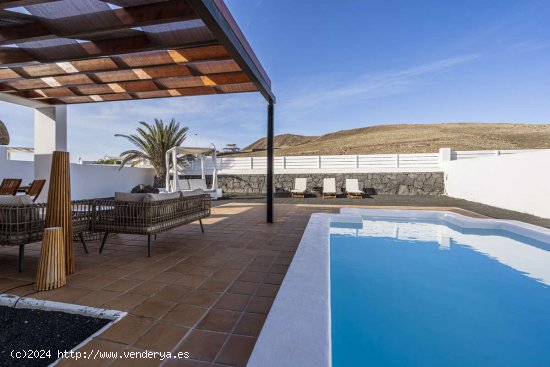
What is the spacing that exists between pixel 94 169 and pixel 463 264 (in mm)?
12961

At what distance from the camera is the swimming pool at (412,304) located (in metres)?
1.87

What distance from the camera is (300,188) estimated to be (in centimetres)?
1355

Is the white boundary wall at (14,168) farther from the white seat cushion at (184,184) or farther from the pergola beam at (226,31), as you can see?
the pergola beam at (226,31)

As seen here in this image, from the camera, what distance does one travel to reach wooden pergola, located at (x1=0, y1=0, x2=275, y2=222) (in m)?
3.20

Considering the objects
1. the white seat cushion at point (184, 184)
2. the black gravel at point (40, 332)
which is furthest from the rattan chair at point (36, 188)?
the white seat cushion at point (184, 184)

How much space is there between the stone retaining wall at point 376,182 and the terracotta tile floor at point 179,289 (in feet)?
33.7

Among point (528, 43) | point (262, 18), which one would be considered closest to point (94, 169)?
point (262, 18)

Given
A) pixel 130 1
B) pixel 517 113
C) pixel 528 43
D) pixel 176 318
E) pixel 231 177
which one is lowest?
pixel 176 318

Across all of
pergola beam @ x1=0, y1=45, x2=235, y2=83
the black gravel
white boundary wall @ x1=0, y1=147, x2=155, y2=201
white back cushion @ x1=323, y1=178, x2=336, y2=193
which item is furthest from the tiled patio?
white back cushion @ x1=323, y1=178, x2=336, y2=193

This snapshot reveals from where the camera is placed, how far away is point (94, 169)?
1155 centimetres

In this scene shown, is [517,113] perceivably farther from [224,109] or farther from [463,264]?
[463,264]

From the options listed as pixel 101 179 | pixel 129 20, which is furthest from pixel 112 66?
pixel 101 179

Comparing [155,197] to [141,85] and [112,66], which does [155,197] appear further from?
[141,85]

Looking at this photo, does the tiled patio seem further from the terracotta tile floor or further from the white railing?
the white railing
